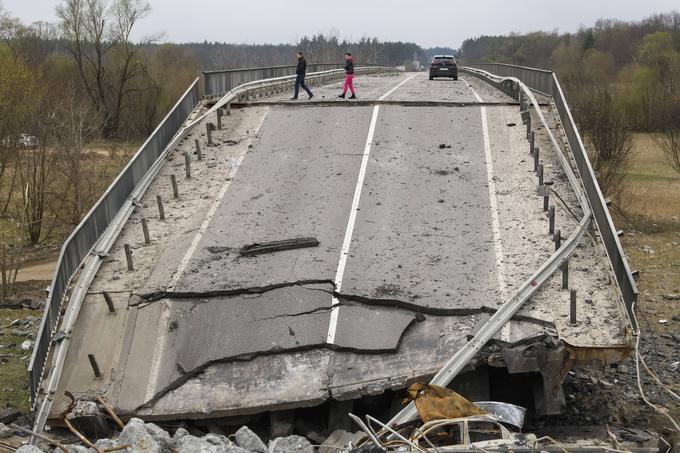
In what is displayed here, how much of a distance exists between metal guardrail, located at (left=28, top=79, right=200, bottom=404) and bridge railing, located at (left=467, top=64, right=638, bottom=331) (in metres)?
7.81

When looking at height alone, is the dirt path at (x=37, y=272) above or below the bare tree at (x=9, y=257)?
below

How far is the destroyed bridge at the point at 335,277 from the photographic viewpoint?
428 inches

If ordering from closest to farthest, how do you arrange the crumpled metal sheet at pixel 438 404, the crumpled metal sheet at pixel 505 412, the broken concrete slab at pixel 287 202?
the crumpled metal sheet at pixel 438 404
the crumpled metal sheet at pixel 505 412
the broken concrete slab at pixel 287 202

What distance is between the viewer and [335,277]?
508 inches

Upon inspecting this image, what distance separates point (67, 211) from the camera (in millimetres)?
30984

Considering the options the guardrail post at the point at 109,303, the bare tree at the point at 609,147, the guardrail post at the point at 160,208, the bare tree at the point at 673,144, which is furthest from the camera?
the bare tree at the point at 673,144

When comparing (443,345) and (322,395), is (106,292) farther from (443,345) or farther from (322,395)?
(443,345)

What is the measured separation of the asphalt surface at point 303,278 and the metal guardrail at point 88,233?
1.41 feet

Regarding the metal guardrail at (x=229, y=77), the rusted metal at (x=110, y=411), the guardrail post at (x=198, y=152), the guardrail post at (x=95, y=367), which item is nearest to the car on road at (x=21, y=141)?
the metal guardrail at (x=229, y=77)

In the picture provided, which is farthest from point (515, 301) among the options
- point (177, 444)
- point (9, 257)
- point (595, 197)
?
point (9, 257)

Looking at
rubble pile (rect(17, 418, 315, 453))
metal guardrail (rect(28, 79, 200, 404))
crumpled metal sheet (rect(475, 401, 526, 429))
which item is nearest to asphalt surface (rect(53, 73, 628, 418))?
metal guardrail (rect(28, 79, 200, 404))

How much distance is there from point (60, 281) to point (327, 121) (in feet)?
33.0

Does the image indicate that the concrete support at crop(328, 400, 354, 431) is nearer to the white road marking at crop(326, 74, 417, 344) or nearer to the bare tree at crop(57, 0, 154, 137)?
the white road marking at crop(326, 74, 417, 344)

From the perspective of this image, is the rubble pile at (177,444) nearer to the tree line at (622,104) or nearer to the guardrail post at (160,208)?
the guardrail post at (160,208)
